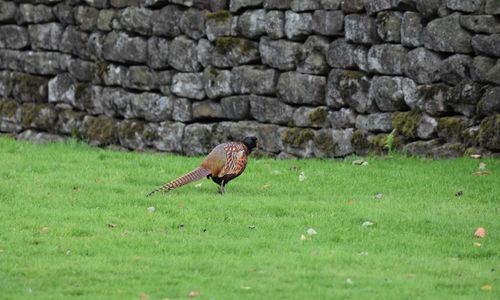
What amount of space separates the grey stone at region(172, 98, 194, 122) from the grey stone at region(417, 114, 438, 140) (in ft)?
13.1

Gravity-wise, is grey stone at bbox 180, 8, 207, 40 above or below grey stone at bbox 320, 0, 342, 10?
below

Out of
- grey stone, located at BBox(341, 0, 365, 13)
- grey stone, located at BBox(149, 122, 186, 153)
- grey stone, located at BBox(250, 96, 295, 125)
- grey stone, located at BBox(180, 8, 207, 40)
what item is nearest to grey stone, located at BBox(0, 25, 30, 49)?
grey stone, located at BBox(149, 122, 186, 153)

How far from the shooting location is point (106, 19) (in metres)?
18.8

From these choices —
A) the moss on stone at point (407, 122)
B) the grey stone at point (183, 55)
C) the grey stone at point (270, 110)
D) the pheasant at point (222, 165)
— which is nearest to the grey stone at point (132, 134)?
the grey stone at point (183, 55)

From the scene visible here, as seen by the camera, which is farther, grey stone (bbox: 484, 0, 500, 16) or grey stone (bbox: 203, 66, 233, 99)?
grey stone (bbox: 203, 66, 233, 99)

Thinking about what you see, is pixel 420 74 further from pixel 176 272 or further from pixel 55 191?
pixel 176 272

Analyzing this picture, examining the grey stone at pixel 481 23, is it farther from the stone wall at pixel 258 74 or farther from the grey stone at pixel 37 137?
the grey stone at pixel 37 137

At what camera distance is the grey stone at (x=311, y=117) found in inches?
627

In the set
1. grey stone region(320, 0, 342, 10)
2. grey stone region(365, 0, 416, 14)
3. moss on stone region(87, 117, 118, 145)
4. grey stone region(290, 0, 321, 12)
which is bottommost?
moss on stone region(87, 117, 118, 145)

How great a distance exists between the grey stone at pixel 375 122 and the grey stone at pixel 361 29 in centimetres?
88

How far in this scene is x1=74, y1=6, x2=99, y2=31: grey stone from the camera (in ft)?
62.5

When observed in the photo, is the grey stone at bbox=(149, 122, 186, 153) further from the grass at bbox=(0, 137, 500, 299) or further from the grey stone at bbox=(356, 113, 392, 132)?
the grey stone at bbox=(356, 113, 392, 132)

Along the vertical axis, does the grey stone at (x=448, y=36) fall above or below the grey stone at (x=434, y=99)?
above

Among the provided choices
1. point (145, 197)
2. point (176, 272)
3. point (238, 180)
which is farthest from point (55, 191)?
point (176, 272)
